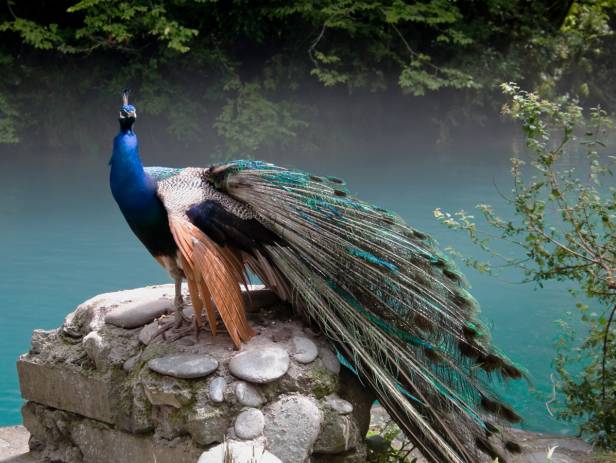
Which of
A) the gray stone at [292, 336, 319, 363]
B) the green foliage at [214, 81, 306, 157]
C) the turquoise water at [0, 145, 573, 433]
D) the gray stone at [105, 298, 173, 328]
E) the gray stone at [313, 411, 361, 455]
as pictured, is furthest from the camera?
the green foliage at [214, 81, 306, 157]

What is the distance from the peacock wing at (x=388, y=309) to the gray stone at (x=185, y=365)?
1.36 ft

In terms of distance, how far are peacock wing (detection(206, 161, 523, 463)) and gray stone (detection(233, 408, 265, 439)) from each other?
397mm

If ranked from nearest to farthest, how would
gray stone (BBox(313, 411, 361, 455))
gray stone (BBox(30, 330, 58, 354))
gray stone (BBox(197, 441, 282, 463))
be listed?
gray stone (BBox(197, 441, 282, 463)), gray stone (BBox(313, 411, 361, 455)), gray stone (BBox(30, 330, 58, 354))

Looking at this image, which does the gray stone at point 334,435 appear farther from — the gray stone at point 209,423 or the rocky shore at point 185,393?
the gray stone at point 209,423

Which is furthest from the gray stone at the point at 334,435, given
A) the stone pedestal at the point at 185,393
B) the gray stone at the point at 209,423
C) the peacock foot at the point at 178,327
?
the peacock foot at the point at 178,327

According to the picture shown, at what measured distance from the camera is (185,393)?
104 inches

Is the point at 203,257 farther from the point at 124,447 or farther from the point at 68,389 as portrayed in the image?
the point at 68,389

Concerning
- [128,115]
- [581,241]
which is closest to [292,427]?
[128,115]

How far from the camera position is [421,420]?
261cm

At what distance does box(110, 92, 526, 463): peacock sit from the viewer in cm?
264

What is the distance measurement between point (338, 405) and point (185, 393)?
55 centimetres

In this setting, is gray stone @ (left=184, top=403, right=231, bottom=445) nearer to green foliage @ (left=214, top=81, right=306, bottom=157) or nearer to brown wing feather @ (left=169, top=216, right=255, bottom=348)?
brown wing feather @ (left=169, top=216, right=255, bottom=348)

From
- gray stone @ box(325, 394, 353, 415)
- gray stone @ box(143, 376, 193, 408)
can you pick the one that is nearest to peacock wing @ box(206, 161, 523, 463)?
gray stone @ box(325, 394, 353, 415)

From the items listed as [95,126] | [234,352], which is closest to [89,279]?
[234,352]
